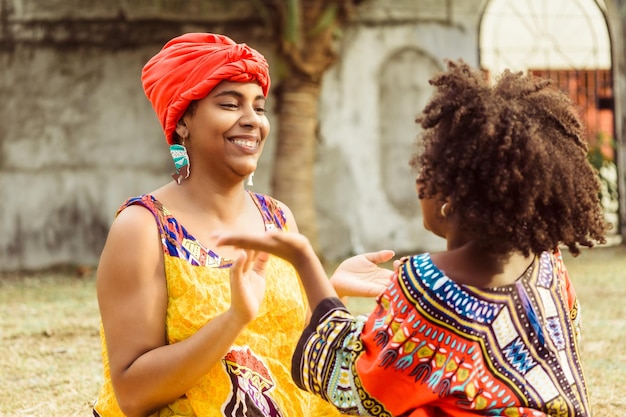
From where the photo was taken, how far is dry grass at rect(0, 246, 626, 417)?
13.9ft

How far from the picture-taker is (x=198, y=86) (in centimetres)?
252

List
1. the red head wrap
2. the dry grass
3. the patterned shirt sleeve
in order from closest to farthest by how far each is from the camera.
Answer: the patterned shirt sleeve
the red head wrap
the dry grass

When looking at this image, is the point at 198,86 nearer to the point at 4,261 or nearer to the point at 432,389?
the point at 432,389

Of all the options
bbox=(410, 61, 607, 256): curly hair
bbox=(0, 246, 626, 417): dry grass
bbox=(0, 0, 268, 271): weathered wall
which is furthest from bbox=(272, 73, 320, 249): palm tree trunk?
bbox=(410, 61, 607, 256): curly hair

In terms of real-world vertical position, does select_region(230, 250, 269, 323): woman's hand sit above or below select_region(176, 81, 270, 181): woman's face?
below

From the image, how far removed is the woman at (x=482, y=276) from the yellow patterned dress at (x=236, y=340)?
0.49 meters

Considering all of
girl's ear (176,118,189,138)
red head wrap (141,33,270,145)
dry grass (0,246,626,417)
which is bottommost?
dry grass (0,246,626,417)

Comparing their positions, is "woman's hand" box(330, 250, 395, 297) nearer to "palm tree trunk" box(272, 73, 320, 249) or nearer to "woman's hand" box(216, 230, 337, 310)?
"woman's hand" box(216, 230, 337, 310)

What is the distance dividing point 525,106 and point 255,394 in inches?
43.4

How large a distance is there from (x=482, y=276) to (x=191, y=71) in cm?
110

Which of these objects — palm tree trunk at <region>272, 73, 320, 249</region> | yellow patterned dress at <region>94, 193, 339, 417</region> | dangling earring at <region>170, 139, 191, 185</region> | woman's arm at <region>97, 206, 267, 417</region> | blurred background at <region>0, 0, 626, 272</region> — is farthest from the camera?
blurred background at <region>0, 0, 626, 272</region>

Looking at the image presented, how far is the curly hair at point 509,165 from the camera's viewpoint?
188cm

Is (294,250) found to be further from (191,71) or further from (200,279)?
(191,71)

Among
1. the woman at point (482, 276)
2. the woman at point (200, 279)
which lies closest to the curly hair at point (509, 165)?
the woman at point (482, 276)
